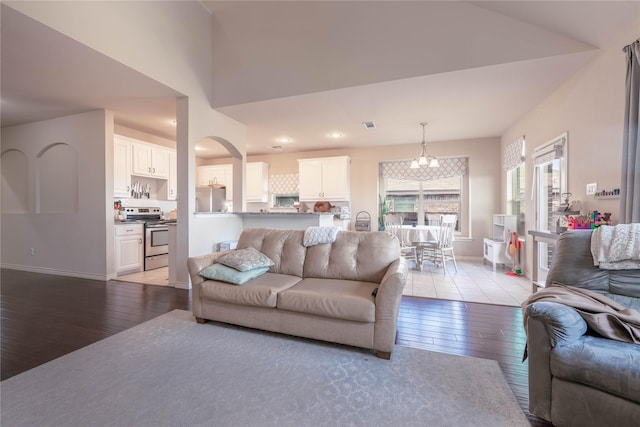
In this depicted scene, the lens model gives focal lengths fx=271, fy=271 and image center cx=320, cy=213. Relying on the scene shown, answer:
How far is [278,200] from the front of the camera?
7.61 metres

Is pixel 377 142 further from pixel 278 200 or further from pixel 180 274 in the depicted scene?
pixel 180 274

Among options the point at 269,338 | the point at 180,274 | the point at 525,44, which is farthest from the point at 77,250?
the point at 525,44

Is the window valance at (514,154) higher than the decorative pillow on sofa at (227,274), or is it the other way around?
the window valance at (514,154)

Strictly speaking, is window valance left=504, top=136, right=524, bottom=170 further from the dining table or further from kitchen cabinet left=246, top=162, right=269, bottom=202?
kitchen cabinet left=246, top=162, right=269, bottom=202

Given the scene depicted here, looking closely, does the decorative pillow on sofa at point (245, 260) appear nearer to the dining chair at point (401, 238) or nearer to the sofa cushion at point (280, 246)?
the sofa cushion at point (280, 246)

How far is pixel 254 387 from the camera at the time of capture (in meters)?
1.69

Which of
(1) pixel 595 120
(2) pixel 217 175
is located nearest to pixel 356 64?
(1) pixel 595 120

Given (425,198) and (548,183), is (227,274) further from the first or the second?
(425,198)

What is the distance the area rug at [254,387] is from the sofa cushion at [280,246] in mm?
738

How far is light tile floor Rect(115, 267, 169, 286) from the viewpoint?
4.17m

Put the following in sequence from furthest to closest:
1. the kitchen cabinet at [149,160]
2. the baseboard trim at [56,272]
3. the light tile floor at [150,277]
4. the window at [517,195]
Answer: the kitchen cabinet at [149,160] → the window at [517,195] → the baseboard trim at [56,272] → the light tile floor at [150,277]

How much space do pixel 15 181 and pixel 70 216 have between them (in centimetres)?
184

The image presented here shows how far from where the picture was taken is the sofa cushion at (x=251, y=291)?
2.27 meters

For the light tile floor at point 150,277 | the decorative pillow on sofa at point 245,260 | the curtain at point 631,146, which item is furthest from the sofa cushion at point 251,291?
the curtain at point 631,146
